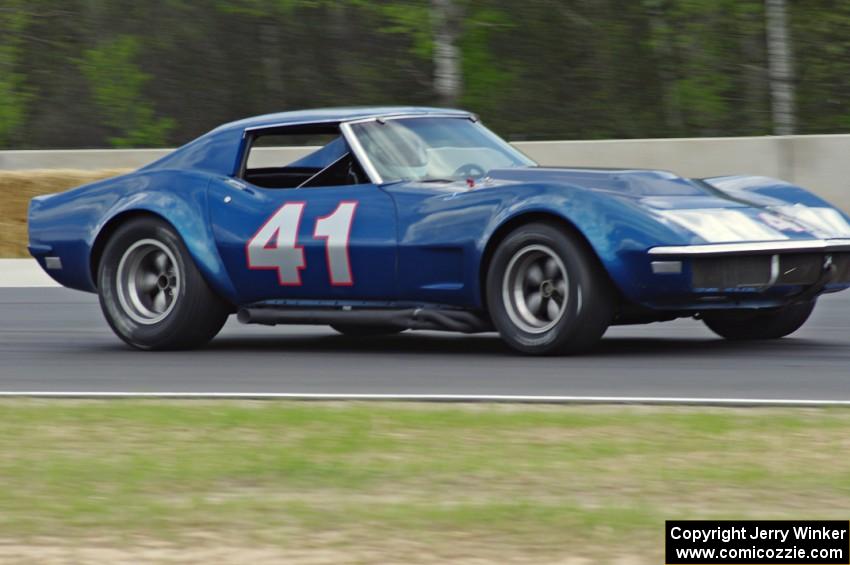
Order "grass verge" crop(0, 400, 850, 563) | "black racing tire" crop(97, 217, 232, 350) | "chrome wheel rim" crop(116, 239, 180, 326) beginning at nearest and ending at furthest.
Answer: "grass verge" crop(0, 400, 850, 563)
"black racing tire" crop(97, 217, 232, 350)
"chrome wheel rim" crop(116, 239, 180, 326)

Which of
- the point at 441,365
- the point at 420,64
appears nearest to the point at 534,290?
the point at 441,365

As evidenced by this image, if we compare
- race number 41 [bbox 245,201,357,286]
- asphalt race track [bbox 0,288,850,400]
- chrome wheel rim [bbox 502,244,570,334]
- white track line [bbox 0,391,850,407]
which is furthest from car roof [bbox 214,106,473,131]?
white track line [bbox 0,391,850,407]

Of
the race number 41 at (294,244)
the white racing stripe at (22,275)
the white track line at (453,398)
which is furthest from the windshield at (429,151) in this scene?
the white racing stripe at (22,275)

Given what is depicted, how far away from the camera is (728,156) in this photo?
15500 millimetres

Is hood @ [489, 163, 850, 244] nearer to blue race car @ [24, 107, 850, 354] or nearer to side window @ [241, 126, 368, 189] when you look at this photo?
blue race car @ [24, 107, 850, 354]

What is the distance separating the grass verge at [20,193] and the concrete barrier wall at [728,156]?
2326 mm

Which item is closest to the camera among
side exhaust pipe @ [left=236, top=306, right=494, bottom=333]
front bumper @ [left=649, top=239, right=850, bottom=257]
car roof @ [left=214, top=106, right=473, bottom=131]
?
front bumper @ [left=649, top=239, right=850, bottom=257]

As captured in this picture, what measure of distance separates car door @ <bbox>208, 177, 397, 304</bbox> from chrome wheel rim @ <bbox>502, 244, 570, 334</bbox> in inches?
27.4

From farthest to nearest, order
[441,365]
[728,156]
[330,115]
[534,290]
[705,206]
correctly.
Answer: [728,156]
[330,115]
[441,365]
[534,290]
[705,206]

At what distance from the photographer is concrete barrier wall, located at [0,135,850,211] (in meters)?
15.1

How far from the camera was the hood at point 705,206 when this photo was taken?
25.2ft

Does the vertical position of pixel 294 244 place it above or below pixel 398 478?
above

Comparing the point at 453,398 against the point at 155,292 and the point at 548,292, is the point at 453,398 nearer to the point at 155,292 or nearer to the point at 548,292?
the point at 548,292

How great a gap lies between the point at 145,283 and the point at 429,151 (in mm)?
1845
